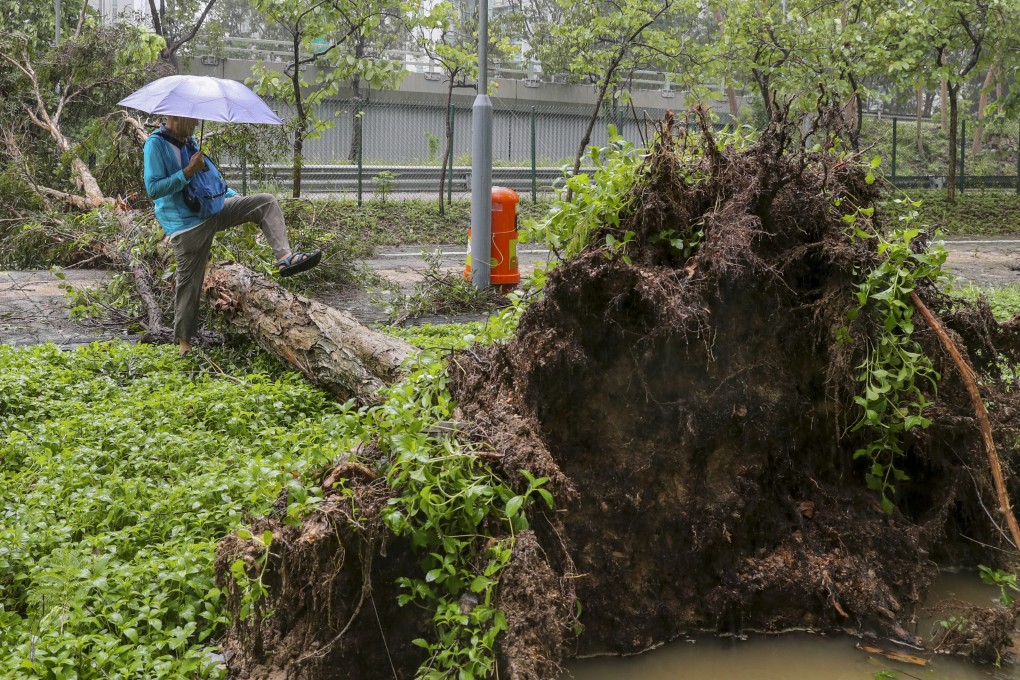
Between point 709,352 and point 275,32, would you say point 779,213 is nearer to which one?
point 709,352

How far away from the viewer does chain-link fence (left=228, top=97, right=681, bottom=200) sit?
23.6m

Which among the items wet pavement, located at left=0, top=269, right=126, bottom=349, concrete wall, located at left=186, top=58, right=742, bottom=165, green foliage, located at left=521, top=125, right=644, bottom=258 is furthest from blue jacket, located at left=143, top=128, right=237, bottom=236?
concrete wall, located at left=186, top=58, right=742, bottom=165

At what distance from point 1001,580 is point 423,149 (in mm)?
26873

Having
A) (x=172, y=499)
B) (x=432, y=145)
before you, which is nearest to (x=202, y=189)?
(x=172, y=499)

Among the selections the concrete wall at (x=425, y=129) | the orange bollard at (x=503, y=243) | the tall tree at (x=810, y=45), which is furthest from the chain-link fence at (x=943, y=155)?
the orange bollard at (x=503, y=243)

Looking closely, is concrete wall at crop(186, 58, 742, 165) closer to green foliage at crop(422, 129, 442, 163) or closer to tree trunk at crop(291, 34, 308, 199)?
green foliage at crop(422, 129, 442, 163)

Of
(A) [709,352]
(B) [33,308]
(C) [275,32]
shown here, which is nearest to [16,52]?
(B) [33,308]

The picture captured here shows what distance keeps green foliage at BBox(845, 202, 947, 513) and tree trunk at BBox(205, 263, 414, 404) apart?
2.76m

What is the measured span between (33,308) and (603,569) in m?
8.11

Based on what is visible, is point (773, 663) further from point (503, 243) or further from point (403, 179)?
point (403, 179)

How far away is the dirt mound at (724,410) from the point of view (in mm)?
4137

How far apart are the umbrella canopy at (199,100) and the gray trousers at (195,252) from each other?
71 cm

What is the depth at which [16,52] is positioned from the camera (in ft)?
44.9

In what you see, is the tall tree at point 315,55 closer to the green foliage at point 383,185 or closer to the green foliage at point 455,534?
the green foliage at point 383,185
